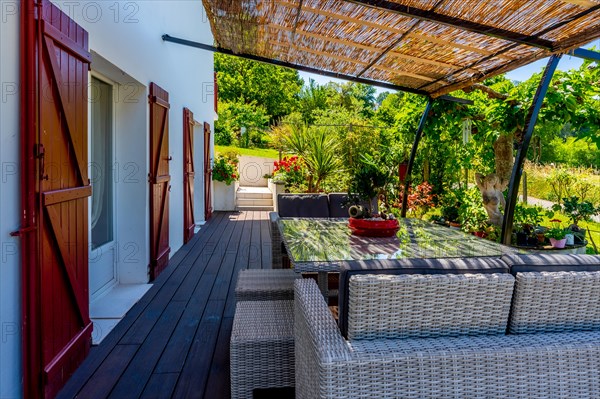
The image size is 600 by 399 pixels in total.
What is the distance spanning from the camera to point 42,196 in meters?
2.12

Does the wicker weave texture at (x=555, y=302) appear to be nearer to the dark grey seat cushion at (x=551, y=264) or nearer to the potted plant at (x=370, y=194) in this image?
the dark grey seat cushion at (x=551, y=264)

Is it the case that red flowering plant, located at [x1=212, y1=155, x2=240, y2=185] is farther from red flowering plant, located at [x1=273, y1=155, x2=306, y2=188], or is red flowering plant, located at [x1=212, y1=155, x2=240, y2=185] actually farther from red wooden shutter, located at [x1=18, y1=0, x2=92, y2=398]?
red wooden shutter, located at [x1=18, y1=0, x2=92, y2=398]

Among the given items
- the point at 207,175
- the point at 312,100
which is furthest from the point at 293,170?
the point at 312,100

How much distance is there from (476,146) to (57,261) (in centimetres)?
496

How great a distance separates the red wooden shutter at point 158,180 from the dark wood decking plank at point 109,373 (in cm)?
174

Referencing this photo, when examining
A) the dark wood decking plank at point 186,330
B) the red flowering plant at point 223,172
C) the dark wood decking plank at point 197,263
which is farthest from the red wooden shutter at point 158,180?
the red flowering plant at point 223,172

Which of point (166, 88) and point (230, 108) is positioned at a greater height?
point (230, 108)

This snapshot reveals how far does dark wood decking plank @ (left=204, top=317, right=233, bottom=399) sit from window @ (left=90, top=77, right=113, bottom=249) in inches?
64.8

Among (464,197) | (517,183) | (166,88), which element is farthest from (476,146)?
(166,88)

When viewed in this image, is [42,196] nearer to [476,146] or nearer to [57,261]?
[57,261]

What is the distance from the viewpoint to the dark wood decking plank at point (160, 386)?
A: 225 centimetres

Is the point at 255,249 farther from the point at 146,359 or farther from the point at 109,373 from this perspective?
the point at 109,373

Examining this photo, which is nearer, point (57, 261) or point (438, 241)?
point (57, 261)

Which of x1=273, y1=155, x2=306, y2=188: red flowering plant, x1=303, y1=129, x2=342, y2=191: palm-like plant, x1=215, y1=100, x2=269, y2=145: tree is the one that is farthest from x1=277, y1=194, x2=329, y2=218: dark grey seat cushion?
x1=215, y1=100, x2=269, y2=145: tree
